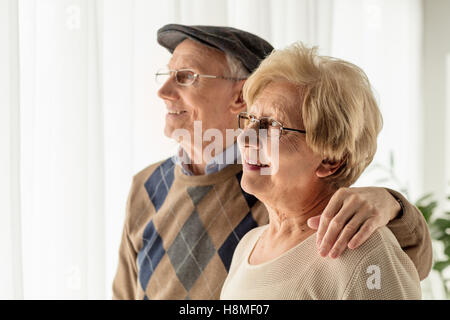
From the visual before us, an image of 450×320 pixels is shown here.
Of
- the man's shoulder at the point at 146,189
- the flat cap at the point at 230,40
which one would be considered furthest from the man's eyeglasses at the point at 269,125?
the man's shoulder at the point at 146,189

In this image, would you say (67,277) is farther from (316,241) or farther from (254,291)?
(316,241)

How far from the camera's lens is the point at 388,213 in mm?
1023

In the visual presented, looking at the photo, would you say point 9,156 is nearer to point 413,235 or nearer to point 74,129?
point 74,129

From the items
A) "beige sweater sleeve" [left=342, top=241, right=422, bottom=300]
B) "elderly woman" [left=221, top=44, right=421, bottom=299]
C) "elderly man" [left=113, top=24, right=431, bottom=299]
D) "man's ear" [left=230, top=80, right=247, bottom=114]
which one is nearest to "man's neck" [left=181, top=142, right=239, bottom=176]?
"elderly man" [left=113, top=24, right=431, bottom=299]

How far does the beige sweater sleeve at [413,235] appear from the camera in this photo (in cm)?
108

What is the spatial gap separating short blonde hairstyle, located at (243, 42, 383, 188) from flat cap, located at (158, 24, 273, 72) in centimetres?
38

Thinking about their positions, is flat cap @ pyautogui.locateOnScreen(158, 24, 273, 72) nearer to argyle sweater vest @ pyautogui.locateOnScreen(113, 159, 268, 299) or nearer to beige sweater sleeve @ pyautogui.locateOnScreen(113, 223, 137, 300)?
argyle sweater vest @ pyautogui.locateOnScreen(113, 159, 268, 299)

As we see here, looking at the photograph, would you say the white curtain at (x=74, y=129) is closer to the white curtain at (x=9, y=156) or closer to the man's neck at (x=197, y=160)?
the white curtain at (x=9, y=156)

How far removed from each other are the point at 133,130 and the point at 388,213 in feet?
3.39

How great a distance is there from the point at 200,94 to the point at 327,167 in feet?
1.84

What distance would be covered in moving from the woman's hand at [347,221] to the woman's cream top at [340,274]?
19 millimetres

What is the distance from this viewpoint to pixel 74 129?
1631 mm

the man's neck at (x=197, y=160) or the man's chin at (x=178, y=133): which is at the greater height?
the man's chin at (x=178, y=133)

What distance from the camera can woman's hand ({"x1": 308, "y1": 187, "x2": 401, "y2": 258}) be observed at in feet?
3.07
